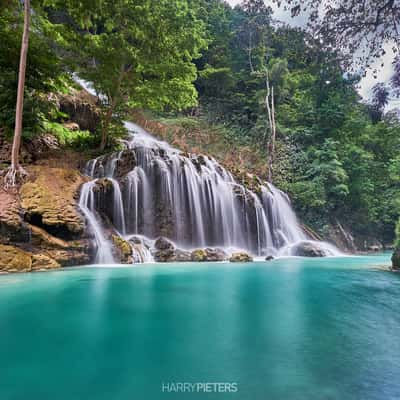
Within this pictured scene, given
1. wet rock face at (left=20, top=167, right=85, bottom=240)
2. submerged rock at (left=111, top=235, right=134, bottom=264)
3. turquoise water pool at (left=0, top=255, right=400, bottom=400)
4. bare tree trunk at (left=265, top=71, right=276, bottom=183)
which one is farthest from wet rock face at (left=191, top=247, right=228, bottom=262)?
bare tree trunk at (left=265, top=71, right=276, bottom=183)

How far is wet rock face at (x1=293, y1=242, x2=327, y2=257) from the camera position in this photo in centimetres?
1362

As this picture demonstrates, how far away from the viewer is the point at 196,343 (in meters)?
2.49

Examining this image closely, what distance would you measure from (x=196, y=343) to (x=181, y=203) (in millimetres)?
9798

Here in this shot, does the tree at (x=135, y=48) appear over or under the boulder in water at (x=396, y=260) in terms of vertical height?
over

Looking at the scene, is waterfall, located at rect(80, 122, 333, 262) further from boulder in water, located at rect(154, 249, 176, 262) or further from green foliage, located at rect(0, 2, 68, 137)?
green foliage, located at rect(0, 2, 68, 137)

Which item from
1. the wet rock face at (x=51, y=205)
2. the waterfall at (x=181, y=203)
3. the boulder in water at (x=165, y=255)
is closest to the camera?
the wet rock face at (x=51, y=205)

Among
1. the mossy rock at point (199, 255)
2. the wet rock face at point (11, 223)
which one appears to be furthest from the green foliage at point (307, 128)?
the wet rock face at point (11, 223)

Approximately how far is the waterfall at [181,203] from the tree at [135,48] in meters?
2.37

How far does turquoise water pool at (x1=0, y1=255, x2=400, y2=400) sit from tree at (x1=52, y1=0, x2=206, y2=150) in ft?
31.1

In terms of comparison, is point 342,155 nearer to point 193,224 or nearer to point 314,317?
point 193,224

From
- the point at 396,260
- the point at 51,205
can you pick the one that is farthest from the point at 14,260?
the point at 396,260

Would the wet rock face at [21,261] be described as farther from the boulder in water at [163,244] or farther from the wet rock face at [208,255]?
the wet rock face at [208,255]

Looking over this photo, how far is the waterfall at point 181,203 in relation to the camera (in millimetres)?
10609

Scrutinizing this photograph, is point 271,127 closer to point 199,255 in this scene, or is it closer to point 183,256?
point 199,255
